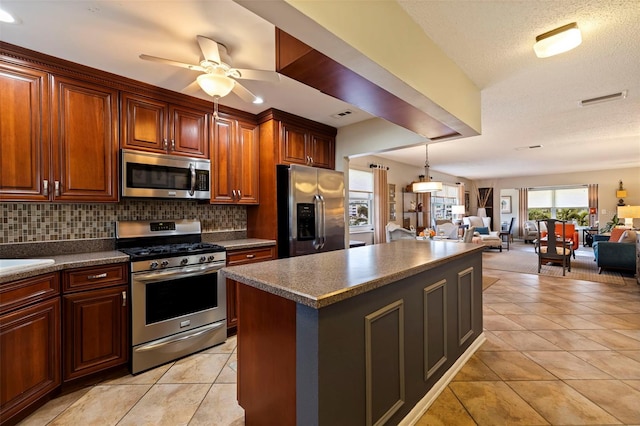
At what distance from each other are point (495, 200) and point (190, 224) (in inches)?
456

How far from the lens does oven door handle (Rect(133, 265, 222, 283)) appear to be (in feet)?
7.56

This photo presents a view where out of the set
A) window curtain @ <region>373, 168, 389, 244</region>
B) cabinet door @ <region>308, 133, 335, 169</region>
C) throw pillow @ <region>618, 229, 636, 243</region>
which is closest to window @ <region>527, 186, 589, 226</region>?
throw pillow @ <region>618, 229, 636, 243</region>

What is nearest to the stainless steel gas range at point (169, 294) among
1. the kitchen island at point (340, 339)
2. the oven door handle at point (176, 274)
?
the oven door handle at point (176, 274)

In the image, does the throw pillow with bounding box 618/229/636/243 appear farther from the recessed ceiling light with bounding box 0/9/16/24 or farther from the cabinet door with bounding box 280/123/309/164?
the recessed ceiling light with bounding box 0/9/16/24

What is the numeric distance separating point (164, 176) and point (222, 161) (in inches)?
24.3

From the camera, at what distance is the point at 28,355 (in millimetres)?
1795

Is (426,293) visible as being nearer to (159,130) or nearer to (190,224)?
(190,224)

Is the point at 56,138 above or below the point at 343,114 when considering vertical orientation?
below

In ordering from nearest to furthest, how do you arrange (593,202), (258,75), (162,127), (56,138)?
(258,75), (56,138), (162,127), (593,202)

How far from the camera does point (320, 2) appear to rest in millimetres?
1208

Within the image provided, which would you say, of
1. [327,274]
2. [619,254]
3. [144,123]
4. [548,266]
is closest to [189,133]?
[144,123]

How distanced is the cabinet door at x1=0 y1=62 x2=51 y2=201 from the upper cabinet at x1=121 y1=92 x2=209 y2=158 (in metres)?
0.52

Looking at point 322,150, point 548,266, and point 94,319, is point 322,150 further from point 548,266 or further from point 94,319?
point 548,266

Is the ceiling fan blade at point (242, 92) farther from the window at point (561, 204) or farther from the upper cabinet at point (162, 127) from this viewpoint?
the window at point (561, 204)
